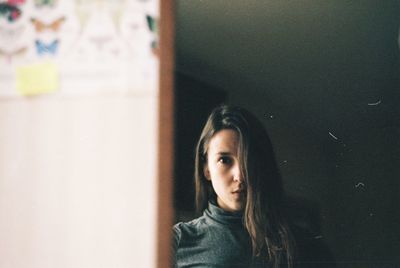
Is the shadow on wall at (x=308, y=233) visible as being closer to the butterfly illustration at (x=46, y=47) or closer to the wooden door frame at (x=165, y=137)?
the wooden door frame at (x=165, y=137)

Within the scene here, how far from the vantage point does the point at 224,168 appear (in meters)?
0.82

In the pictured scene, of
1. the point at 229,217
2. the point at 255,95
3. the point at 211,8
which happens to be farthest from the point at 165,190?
the point at 211,8

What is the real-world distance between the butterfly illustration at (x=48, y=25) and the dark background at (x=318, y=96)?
0.28 meters

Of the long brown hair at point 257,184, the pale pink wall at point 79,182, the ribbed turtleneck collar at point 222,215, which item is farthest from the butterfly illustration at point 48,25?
the ribbed turtleneck collar at point 222,215

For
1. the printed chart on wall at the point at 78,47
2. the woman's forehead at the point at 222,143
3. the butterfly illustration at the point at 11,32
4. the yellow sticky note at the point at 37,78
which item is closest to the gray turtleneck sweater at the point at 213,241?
the woman's forehead at the point at 222,143

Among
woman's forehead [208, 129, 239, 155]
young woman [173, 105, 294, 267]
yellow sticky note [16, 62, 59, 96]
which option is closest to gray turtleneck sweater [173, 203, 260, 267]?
young woman [173, 105, 294, 267]

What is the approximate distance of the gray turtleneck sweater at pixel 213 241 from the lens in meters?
0.79

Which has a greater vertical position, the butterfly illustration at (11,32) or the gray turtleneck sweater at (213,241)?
the butterfly illustration at (11,32)

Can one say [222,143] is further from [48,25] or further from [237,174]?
[48,25]

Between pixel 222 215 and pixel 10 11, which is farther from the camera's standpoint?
pixel 10 11

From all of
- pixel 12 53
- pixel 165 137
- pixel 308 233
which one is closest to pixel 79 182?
pixel 165 137

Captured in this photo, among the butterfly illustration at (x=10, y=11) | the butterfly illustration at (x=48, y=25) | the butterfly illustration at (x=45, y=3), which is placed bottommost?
the butterfly illustration at (x=48, y=25)

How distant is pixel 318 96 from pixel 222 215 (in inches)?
11.1

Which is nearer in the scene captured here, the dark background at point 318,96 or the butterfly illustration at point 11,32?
the dark background at point 318,96
